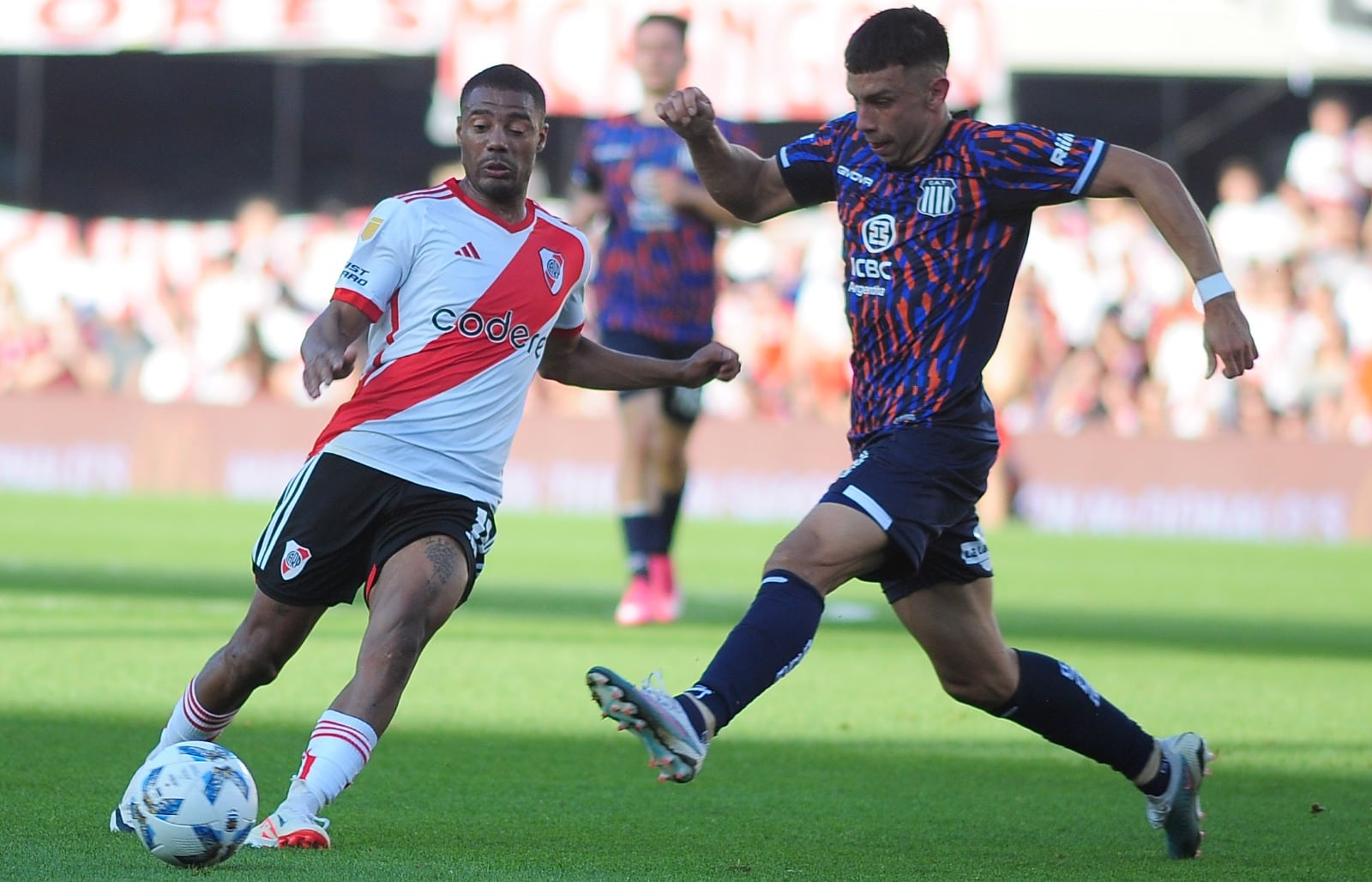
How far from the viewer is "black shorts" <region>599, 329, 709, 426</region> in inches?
406

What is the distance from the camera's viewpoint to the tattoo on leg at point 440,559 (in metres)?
4.83

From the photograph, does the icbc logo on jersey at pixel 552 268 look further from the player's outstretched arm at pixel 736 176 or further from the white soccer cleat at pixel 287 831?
the white soccer cleat at pixel 287 831

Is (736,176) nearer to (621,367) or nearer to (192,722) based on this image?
(621,367)

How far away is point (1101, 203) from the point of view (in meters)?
19.6

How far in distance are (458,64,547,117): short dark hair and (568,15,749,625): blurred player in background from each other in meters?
4.96

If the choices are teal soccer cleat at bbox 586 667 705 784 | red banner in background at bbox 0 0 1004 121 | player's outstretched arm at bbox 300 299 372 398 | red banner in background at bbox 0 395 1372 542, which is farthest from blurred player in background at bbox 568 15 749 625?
red banner in background at bbox 0 0 1004 121

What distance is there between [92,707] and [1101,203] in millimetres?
14351

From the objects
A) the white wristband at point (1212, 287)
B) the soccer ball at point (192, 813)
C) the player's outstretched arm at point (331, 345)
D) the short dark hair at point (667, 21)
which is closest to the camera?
the soccer ball at point (192, 813)

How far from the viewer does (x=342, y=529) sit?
4918 millimetres

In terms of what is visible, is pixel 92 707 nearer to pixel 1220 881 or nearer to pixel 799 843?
pixel 799 843

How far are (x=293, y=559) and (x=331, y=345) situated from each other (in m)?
0.58

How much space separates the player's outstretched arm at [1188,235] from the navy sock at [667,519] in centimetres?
554

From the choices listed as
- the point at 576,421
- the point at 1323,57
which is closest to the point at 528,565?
the point at 576,421

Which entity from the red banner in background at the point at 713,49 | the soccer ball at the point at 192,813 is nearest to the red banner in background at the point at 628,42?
the red banner in background at the point at 713,49
